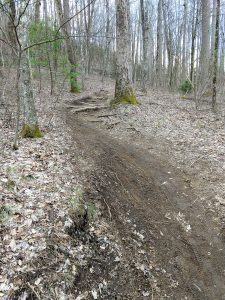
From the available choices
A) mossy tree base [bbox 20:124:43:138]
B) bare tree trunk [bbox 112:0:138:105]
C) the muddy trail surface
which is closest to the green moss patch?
bare tree trunk [bbox 112:0:138:105]

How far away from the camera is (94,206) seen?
458 centimetres

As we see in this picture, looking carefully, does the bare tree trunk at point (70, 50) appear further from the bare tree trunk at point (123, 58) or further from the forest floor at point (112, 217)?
the forest floor at point (112, 217)

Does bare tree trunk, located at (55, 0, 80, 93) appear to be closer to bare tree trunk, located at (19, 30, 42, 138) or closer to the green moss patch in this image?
the green moss patch

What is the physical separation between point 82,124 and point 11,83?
5855 millimetres

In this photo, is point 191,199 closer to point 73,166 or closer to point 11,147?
point 73,166

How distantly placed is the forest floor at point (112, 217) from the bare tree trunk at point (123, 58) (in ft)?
11.2

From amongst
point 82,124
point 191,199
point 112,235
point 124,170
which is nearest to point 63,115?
point 82,124

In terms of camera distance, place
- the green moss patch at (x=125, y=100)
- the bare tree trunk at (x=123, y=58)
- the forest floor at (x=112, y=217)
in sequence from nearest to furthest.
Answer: the forest floor at (x=112, y=217) < the bare tree trunk at (x=123, y=58) < the green moss patch at (x=125, y=100)

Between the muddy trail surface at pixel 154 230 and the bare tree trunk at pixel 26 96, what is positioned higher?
the bare tree trunk at pixel 26 96

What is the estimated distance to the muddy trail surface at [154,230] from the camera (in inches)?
142

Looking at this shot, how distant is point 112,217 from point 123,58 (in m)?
7.88

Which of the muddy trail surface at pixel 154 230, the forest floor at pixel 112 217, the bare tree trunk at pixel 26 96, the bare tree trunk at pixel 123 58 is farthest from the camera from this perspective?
the bare tree trunk at pixel 123 58

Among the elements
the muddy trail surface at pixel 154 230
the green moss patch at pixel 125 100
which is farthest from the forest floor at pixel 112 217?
the green moss patch at pixel 125 100

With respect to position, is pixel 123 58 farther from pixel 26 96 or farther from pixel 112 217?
pixel 112 217
